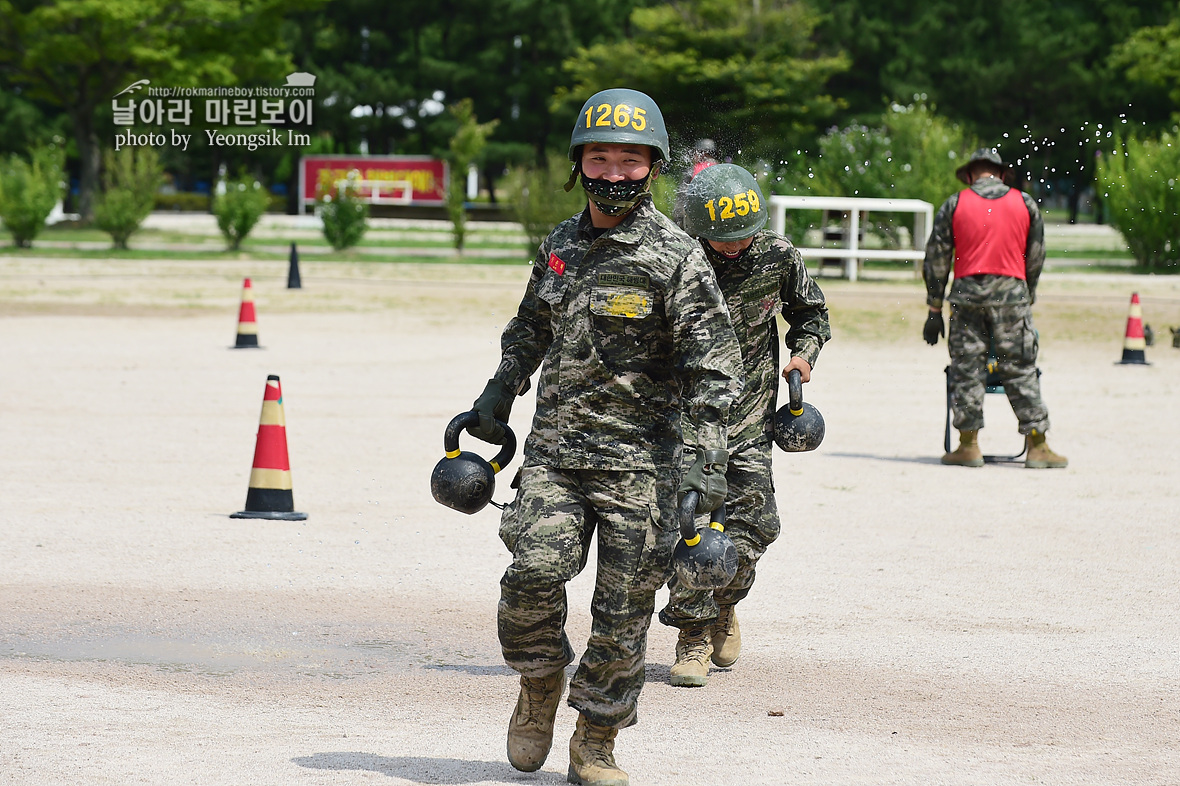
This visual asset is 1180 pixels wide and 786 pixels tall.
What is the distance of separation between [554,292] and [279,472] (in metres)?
4.35

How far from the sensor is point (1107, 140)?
5312 centimetres

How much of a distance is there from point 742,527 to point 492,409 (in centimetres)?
150

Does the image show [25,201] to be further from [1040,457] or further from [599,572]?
[599,572]

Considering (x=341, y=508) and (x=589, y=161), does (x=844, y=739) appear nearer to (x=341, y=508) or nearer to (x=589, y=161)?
(x=589, y=161)

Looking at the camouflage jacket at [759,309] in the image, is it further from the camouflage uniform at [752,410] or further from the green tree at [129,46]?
the green tree at [129,46]

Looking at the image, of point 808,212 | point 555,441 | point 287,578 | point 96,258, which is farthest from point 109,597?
point 96,258

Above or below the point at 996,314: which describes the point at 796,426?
below

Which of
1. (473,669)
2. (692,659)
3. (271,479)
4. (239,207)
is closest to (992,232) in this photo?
(271,479)

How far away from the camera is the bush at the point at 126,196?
3681 cm

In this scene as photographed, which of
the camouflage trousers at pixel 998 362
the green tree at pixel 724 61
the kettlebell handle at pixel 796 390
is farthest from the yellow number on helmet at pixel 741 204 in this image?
the green tree at pixel 724 61

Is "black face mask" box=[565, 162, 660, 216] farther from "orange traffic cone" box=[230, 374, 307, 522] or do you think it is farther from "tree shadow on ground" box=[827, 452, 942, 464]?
"tree shadow on ground" box=[827, 452, 942, 464]

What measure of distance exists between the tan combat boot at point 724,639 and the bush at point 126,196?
33264 mm

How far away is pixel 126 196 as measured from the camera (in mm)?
36875

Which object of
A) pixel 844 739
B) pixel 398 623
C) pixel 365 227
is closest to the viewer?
pixel 844 739
